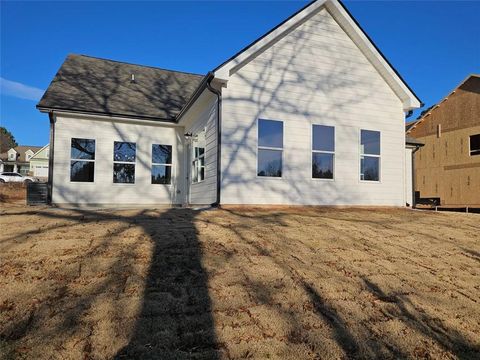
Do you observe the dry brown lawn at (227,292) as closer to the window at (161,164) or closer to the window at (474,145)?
the window at (161,164)

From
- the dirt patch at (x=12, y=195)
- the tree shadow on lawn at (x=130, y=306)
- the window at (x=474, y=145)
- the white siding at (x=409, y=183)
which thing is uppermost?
the window at (x=474, y=145)

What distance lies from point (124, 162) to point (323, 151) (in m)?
6.64

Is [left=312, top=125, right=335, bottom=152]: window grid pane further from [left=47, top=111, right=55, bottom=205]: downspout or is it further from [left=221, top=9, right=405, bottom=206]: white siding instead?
[left=47, top=111, right=55, bottom=205]: downspout

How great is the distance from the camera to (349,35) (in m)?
11.0

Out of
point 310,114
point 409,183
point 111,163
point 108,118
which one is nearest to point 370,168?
point 310,114

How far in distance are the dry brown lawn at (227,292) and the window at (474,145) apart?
47.2 ft

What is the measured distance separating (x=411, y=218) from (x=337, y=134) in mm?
3091

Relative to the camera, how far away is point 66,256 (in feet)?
15.3

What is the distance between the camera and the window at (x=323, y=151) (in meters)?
10.4

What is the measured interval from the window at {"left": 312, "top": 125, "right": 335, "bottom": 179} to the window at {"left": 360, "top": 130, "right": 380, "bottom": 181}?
1.04 meters

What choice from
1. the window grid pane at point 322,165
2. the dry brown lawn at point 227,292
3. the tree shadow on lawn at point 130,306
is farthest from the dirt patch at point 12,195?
the tree shadow on lawn at point 130,306

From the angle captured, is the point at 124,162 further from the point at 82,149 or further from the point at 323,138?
the point at 323,138

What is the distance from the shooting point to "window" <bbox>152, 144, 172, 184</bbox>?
13039mm

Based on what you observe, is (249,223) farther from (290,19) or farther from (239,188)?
(290,19)
